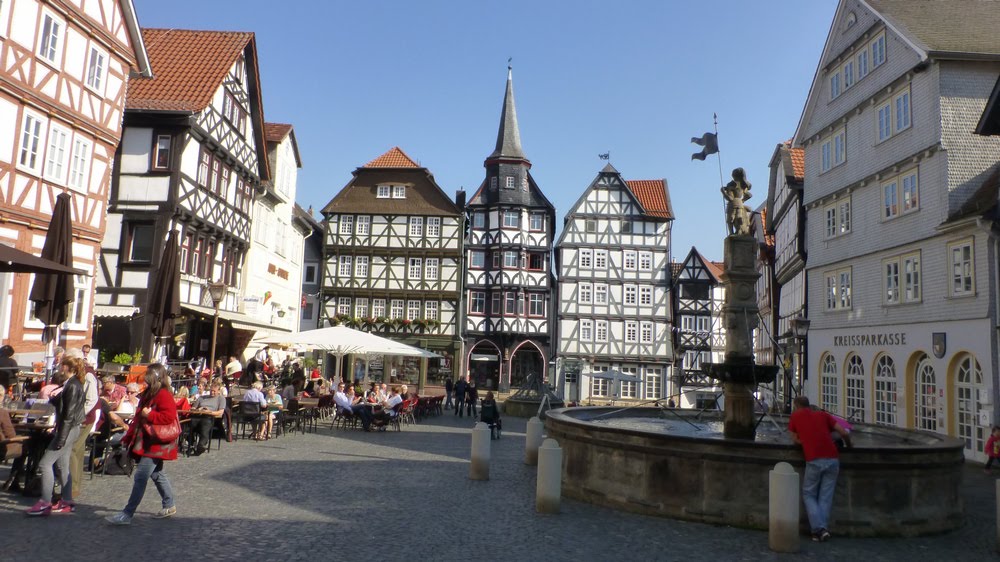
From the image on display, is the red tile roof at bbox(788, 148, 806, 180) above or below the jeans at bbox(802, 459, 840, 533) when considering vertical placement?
above

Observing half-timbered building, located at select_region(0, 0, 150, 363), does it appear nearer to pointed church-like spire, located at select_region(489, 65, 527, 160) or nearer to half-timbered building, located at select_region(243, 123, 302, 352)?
half-timbered building, located at select_region(243, 123, 302, 352)

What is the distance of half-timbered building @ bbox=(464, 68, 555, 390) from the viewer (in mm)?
45688

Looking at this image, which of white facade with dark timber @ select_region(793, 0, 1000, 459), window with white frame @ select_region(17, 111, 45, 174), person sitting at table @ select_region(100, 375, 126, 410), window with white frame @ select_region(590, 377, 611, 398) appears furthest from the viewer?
window with white frame @ select_region(590, 377, 611, 398)

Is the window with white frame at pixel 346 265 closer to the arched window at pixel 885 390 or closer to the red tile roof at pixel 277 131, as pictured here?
the red tile roof at pixel 277 131

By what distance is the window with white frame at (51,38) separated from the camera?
17.5 metres

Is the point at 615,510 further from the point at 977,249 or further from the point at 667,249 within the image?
the point at 667,249

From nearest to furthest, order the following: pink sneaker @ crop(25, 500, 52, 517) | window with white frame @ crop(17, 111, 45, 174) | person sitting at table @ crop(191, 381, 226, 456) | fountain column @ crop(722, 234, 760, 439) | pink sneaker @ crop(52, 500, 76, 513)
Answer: pink sneaker @ crop(25, 500, 52, 517), pink sneaker @ crop(52, 500, 76, 513), fountain column @ crop(722, 234, 760, 439), person sitting at table @ crop(191, 381, 226, 456), window with white frame @ crop(17, 111, 45, 174)

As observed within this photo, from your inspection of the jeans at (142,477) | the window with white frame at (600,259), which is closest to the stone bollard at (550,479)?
the jeans at (142,477)

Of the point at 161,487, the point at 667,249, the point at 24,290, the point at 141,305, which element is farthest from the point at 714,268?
the point at 161,487

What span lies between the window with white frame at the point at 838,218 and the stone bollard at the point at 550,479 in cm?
1973

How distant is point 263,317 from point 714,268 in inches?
1480

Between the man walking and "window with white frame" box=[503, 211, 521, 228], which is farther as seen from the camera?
"window with white frame" box=[503, 211, 521, 228]

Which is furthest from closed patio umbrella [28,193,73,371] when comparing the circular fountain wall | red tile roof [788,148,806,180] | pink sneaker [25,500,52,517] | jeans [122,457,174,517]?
red tile roof [788,148,806,180]

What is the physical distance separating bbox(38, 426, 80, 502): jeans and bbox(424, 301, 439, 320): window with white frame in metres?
36.5
